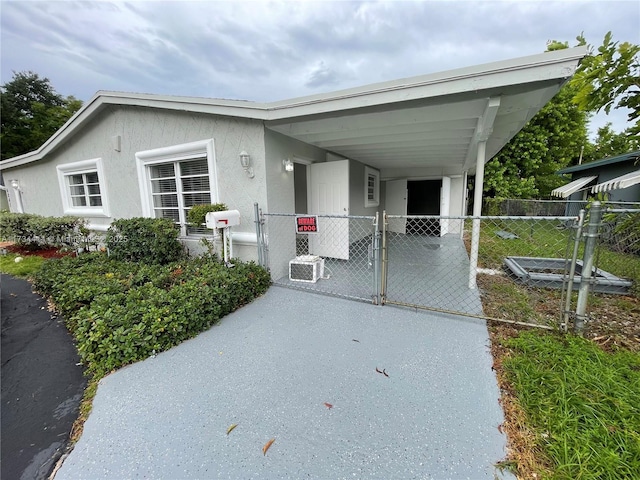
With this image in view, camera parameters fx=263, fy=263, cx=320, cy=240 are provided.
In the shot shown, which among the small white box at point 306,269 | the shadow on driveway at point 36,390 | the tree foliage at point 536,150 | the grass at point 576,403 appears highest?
the tree foliage at point 536,150

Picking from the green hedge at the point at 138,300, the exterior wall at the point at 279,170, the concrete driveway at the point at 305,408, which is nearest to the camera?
the concrete driveway at the point at 305,408

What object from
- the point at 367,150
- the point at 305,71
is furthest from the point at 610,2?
the point at 305,71

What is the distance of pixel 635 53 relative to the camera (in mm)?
1981

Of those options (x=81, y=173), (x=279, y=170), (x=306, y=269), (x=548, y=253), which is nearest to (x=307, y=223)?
(x=306, y=269)

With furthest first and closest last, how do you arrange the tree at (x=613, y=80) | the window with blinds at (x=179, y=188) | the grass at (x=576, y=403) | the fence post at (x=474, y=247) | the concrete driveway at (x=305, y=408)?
the window with blinds at (x=179, y=188) → the fence post at (x=474, y=247) → the tree at (x=613, y=80) → the concrete driveway at (x=305, y=408) → the grass at (x=576, y=403)

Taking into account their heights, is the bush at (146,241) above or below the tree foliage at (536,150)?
below

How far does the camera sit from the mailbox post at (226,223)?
3.99 m

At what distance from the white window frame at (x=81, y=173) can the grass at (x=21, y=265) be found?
4.73 feet

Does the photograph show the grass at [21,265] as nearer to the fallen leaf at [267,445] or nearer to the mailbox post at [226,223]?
the mailbox post at [226,223]

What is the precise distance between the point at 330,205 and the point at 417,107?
261cm

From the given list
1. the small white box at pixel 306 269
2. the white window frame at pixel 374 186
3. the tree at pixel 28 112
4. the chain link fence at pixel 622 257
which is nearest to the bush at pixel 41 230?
the small white box at pixel 306 269

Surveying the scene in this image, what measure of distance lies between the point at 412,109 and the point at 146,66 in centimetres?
787

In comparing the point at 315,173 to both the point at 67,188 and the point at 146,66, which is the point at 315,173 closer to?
the point at 146,66

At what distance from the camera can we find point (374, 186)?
8.62 metres
